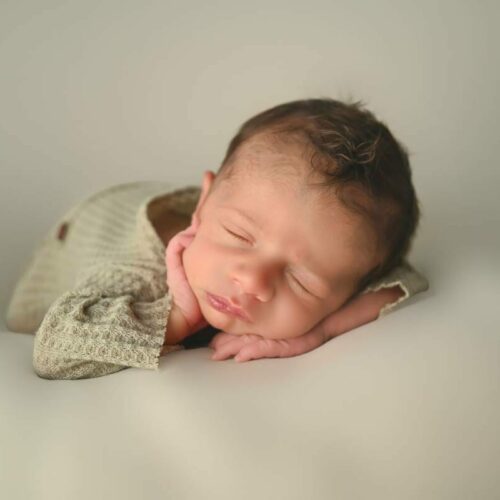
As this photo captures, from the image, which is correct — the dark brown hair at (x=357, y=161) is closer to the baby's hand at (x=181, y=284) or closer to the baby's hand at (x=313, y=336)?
the baby's hand at (x=313, y=336)

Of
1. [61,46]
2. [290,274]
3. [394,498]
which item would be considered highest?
[61,46]

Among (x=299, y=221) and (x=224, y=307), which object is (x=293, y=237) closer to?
(x=299, y=221)

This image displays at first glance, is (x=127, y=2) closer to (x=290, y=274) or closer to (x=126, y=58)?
(x=126, y=58)

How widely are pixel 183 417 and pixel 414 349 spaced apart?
315mm

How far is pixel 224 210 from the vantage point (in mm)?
953

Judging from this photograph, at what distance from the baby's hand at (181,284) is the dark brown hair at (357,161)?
14cm

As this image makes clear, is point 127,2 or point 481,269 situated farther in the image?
point 127,2

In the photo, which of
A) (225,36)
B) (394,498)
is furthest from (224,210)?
(225,36)

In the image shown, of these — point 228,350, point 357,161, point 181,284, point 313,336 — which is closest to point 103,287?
point 181,284

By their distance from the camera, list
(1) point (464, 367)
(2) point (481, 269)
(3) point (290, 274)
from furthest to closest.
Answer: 1. (2) point (481, 269)
2. (3) point (290, 274)
3. (1) point (464, 367)

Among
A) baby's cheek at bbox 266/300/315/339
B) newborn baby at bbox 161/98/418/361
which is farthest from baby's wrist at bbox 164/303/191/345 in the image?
baby's cheek at bbox 266/300/315/339

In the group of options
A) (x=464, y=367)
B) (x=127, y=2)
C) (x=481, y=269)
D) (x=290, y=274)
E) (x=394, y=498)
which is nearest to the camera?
(x=394, y=498)

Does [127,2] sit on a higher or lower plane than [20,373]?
higher

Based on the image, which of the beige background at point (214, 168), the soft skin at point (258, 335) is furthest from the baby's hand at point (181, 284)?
the beige background at point (214, 168)
